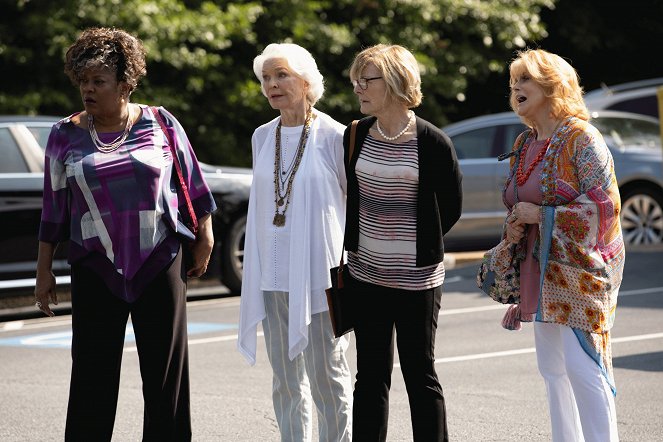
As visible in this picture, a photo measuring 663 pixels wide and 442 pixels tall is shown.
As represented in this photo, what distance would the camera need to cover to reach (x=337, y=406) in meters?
5.50

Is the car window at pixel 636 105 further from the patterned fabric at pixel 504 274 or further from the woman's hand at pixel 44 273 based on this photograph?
the woman's hand at pixel 44 273

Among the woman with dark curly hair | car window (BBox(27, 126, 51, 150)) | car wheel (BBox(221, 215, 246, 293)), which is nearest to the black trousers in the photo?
the woman with dark curly hair

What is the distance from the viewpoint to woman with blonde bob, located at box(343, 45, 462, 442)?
512 cm

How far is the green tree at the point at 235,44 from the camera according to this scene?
15.4 meters

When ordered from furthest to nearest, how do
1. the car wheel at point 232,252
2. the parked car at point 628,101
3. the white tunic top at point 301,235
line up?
the parked car at point 628,101 → the car wheel at point 232,252 → the white tunic top at point 301,235

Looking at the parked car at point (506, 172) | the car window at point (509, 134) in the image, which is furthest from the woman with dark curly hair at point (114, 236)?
the car window at point (509, 134)

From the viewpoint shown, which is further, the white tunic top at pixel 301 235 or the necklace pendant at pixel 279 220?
the necklace pendant at pixel 279 220

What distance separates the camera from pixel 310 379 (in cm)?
554

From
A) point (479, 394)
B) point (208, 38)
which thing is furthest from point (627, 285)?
point (208, 38)

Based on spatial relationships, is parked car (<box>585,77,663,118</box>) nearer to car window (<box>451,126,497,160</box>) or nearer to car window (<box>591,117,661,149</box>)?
car window (<box>591,117,661,149</box>)

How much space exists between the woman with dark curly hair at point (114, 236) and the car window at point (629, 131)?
10.5 m

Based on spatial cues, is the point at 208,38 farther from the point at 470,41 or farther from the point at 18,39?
the point at 470,41

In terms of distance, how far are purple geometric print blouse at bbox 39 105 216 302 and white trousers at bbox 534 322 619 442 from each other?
1583 millimetres

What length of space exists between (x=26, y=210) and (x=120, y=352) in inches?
229
